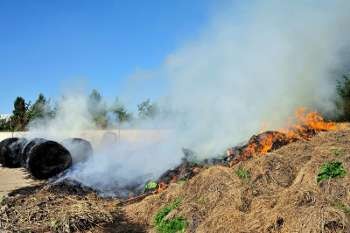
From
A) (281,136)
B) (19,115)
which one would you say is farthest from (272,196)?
(19,115)

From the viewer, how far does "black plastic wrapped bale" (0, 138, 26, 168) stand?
957 inches

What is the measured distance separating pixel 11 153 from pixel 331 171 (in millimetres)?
20607

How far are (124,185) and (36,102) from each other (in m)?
38.2

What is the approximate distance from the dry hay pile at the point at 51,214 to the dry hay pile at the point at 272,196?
826 millimetres

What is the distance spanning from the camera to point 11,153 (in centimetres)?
2495

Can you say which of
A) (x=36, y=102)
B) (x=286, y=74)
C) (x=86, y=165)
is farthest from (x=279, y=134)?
(x=36, y=102)

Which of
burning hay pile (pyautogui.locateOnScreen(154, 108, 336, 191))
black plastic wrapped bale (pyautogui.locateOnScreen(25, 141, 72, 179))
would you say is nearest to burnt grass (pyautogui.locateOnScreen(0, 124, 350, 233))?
burning hay pile (pyautogui.locateOnScreen(154, 108, 336, 191))

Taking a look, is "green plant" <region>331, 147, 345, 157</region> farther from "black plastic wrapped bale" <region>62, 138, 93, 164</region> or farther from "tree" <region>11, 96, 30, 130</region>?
"tree" <region>11, 96, 30, 130</region>

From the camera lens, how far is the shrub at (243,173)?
8591mm

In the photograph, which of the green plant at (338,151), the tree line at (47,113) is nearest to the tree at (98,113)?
the tree line at (47,113)

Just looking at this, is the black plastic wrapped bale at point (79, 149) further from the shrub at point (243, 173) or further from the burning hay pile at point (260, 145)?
the shrub at point (243, 173)

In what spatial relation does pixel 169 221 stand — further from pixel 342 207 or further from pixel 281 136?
pixel 281 136

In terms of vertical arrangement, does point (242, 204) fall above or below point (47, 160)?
below

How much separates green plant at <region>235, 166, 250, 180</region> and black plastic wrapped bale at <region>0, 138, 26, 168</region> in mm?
17253
